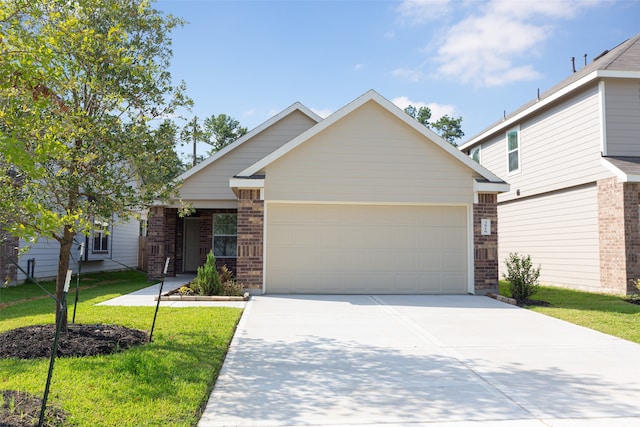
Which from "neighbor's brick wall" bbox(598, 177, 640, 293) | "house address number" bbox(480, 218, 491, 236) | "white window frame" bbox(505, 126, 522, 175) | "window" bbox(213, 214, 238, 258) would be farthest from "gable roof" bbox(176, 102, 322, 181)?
"neighbor's brick wall" bbox(598, 177, 640, 293)

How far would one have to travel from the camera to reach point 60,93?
6.29 m

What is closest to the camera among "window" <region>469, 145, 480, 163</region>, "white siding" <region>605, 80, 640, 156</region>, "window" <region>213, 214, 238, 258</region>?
"white siding" <region>605, 80, 640, 156</region>

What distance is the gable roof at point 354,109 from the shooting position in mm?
11875

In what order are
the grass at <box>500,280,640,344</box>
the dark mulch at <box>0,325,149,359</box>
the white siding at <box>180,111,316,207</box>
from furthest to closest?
the white siding at <box>180,111,316,207</box>, the grass at <box>500,280,640,344</box>, the dark mulch at <box>0,325,149,359</box>

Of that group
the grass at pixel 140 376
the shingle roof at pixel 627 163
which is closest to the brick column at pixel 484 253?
the shingle roof at pixel 627 163

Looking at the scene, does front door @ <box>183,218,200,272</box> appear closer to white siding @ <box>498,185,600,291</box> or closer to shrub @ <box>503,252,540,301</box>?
shrub @ <box>503,252,540,301</box>

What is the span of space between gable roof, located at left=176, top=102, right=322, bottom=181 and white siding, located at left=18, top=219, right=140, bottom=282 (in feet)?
9.25

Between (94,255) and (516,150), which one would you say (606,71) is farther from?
(94,255)

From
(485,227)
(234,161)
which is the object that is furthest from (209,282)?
(485,227)

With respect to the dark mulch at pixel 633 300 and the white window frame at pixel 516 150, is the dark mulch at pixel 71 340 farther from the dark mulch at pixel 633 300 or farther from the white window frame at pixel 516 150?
the white window frame at pixel 516 150

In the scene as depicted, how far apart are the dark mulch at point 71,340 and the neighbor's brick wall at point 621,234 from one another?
39.1 ft

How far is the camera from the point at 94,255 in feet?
60.2

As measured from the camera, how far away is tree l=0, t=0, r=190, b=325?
5.21m

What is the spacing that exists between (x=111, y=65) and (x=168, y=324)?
4.16m
